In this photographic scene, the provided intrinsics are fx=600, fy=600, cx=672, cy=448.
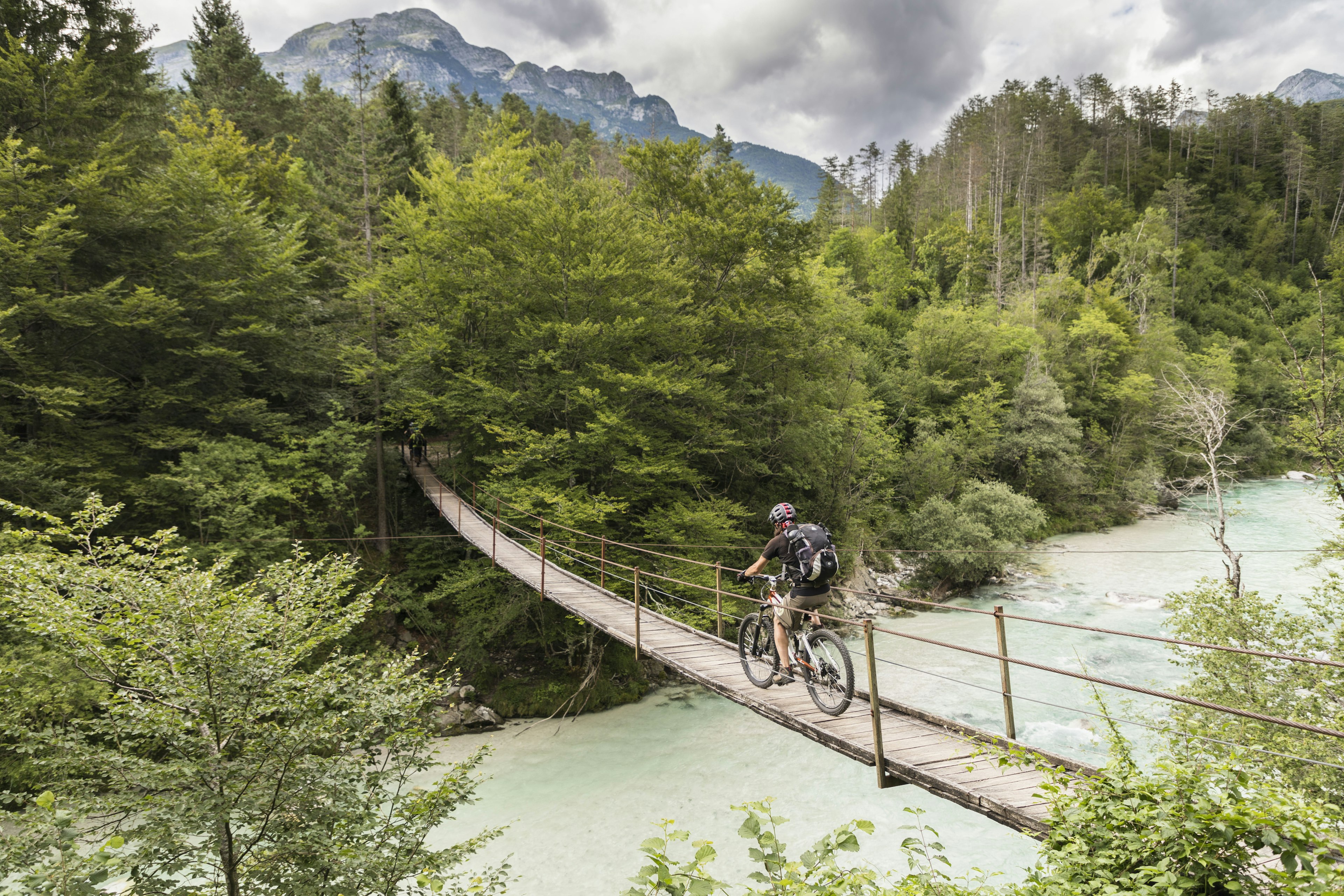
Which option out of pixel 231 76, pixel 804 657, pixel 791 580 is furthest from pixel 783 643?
pixel 231 76

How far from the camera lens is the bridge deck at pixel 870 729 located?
318 cm

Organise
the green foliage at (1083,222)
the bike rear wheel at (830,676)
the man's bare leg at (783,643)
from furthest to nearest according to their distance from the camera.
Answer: the green foliage at (1083,222) < the man's bare leg at (783,643) < the bike rear wheel at (830,676)

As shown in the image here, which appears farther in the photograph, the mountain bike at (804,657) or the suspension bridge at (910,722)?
the mountain bike at (804,657)

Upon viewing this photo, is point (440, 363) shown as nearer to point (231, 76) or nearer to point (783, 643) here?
point (783, 643)

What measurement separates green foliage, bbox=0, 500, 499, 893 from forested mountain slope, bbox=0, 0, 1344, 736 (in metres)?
2.07

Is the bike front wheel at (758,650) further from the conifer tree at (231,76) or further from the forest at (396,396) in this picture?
the conifer tree at (231,76)

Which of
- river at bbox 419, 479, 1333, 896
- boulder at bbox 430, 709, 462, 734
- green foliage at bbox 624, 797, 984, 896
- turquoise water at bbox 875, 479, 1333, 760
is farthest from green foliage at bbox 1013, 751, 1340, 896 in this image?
boulder at bbox 430, 709, 462, 734

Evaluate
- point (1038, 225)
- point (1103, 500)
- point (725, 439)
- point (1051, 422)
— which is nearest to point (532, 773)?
point (725, 439)

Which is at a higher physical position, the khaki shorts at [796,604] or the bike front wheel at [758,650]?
the khaki shorts at [796,604]

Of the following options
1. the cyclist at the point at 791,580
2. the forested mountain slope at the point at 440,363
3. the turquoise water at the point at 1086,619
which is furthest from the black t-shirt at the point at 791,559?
the forested mountain slope at the point at 440,363

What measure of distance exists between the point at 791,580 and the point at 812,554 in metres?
0.32

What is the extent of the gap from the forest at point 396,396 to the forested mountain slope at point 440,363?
87 mm

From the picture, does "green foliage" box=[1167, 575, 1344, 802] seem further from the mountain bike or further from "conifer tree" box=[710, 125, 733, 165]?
"conifer tree" box=[710, 125, 733, 165]

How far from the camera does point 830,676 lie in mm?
4332
